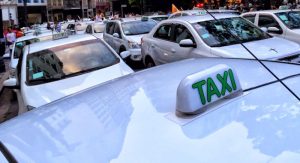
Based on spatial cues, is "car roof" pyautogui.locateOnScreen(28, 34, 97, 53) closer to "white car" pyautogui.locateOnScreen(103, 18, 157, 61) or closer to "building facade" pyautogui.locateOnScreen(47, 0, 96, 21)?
"white car" pyautogui.locateOnScreen(103, 18, 157, 61)

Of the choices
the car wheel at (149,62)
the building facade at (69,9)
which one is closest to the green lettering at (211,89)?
the car wheel at (149,62)

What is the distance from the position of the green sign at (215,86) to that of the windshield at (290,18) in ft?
29.6

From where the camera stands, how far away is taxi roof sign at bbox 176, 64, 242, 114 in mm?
1481

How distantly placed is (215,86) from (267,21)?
9827mm

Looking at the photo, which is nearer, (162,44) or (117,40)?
(162,44)

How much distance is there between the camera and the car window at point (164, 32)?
904 cm

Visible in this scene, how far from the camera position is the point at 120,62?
21.1ft

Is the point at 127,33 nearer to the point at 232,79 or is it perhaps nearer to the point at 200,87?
the point at 232,79

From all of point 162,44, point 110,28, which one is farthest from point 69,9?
point 162,44

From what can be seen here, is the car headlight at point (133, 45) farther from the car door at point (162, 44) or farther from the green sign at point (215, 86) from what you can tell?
the green sign at point (215, 86)

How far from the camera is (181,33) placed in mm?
8508

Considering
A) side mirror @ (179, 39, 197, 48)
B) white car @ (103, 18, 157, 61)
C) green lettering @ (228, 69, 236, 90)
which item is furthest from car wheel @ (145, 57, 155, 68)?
green lettering @ (228, 69, 236, 90)

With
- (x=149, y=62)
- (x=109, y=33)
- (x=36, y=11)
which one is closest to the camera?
(x=149, y=62)

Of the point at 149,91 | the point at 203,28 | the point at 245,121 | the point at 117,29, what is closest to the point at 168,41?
the point at 203,28
